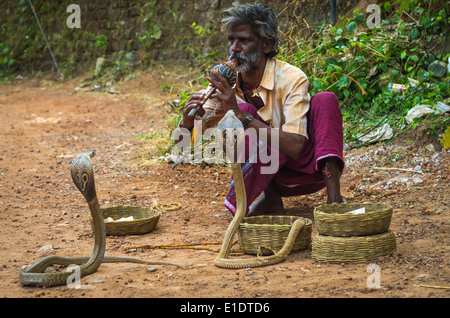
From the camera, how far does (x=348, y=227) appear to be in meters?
2.69

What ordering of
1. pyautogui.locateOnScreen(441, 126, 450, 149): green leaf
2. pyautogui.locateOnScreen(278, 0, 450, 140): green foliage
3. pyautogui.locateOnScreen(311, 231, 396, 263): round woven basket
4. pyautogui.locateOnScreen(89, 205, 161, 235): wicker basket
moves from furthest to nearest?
pyautogui.locateOnScreen(278, 0, 450, 140): green foliage
pyautogui.locateOnScreen(441, 126, 450, 149): green leaf
pyautogui.locateOnScreen(89, 205, 161, 235): wicker basket
pyautogui.locateOnScreen(311, 231, 396, 263): round woven basket

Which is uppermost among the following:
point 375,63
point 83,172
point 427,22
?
point 427,22

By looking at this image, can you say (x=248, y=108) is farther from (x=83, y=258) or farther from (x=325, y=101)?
(x=83, y=258)

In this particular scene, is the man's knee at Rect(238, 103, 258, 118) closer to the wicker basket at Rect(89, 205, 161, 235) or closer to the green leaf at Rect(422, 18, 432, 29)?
the wicker basket at Rect(89, 205, 161, 235)

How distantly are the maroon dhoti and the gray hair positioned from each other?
0.48 m

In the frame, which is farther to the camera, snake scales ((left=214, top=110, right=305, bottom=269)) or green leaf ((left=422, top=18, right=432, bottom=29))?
green leaf ((left=422, top=18, right=432, bottom=29))

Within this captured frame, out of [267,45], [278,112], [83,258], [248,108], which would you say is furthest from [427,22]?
[83,258]

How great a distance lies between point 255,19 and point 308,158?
95 cm

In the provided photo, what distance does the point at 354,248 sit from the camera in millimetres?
2670

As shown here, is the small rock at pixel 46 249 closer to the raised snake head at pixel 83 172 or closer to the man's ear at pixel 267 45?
the raised snake head at pixel 83 172

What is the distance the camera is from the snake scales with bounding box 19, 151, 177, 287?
8.21 feet

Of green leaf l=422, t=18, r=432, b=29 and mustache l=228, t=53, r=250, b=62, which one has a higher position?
green leaf l=422, t=18, r=432, b=29

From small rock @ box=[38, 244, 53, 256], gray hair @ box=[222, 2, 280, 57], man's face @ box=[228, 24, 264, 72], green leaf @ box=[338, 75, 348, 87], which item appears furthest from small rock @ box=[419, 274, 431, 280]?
green leaf @ box=[338, 75, 348, 87]

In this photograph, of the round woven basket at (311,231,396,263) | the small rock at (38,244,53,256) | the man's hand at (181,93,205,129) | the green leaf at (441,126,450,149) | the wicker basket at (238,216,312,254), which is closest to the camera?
the round woven basket at (311,231,396,263)
